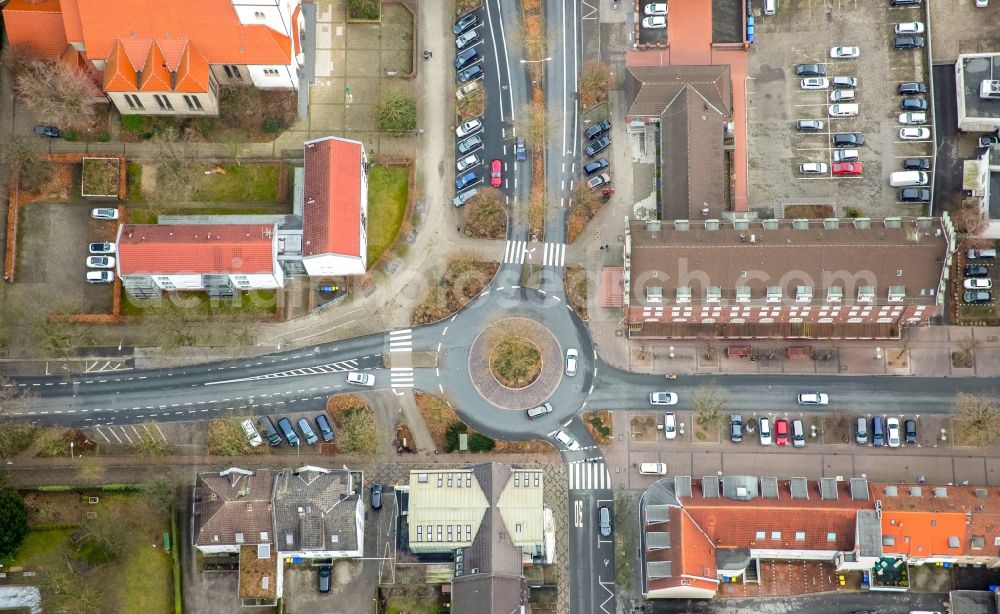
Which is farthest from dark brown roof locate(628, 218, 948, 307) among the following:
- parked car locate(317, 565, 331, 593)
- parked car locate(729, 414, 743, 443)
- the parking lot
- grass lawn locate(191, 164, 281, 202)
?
parked car locate(317, 565, 331, 593)

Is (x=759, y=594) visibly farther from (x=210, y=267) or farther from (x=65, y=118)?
(x=65, y=118)

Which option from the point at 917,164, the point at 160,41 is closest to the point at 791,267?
the point at 917,164

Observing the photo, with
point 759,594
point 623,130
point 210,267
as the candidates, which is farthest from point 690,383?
point 210,267

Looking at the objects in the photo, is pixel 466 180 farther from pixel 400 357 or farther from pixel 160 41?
pixel 160 41

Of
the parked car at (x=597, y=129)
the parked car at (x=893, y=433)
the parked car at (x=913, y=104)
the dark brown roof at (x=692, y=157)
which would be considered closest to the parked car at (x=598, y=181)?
the parked car at (x=597, y=129)

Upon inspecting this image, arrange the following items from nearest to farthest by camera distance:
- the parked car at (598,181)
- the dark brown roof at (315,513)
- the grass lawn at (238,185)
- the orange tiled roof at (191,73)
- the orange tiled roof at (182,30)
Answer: the dark brown roof at (315,513) < the orange tiled roof at (182,30) < the orange tiled roof at (191,73) < the parked car at (598,181) < the grass lawn at (238,185)

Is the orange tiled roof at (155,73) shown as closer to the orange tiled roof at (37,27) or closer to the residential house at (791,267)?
the orange tiled roof at (37,27)

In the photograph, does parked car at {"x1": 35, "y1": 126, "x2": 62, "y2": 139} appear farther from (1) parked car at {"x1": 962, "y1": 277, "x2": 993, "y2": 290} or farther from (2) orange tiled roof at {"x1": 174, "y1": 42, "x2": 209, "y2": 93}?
(1) parked car at {"x1": 962, "y1": 277, "x2": 993, "y2": 290}
